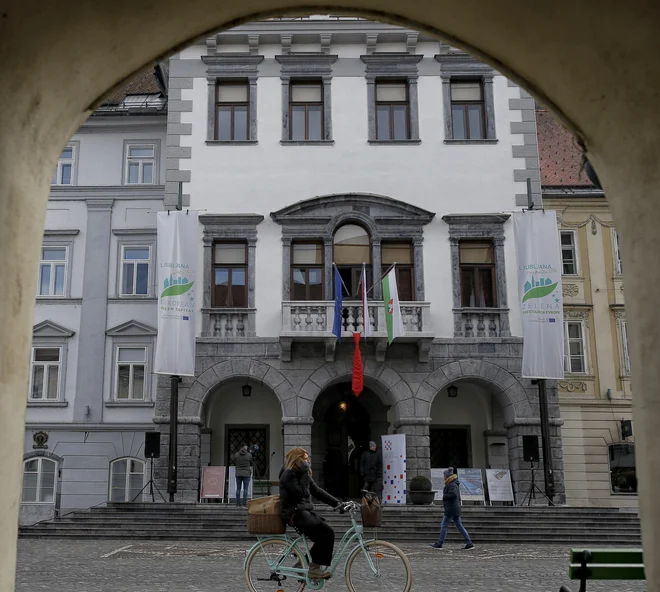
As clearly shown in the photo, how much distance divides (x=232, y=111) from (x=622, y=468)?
54.4 feet

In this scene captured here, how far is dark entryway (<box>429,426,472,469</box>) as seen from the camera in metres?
27.5

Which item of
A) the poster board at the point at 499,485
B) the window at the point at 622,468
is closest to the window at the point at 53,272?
the poster board at the point at 499,485

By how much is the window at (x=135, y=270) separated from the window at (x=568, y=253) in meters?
13.7

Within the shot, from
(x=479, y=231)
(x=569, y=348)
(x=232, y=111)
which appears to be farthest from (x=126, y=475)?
(x=569, y=348)

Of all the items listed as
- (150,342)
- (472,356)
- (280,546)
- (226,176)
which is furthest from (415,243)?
(280,546)

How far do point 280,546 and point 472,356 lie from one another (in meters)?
16.4

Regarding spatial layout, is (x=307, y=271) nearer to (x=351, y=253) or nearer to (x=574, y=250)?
(x=351, y=253)

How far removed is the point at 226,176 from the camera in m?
26.8

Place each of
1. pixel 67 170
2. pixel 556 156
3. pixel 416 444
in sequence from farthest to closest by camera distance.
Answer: pixel 556 156, pixel 67 170, pixel 416 444

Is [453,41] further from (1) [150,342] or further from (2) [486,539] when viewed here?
(1) [150,342]

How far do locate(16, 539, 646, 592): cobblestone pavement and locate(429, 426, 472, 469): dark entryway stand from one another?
8245 mm

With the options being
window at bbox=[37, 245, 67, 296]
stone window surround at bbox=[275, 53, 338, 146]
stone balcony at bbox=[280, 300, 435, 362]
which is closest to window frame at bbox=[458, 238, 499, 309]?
stone balcony at bbox=[280, 300, 435, 362]

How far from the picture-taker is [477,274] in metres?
26.3

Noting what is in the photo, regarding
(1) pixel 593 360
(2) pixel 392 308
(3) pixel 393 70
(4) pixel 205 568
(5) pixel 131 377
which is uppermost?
A: (3) pixel 393 70
